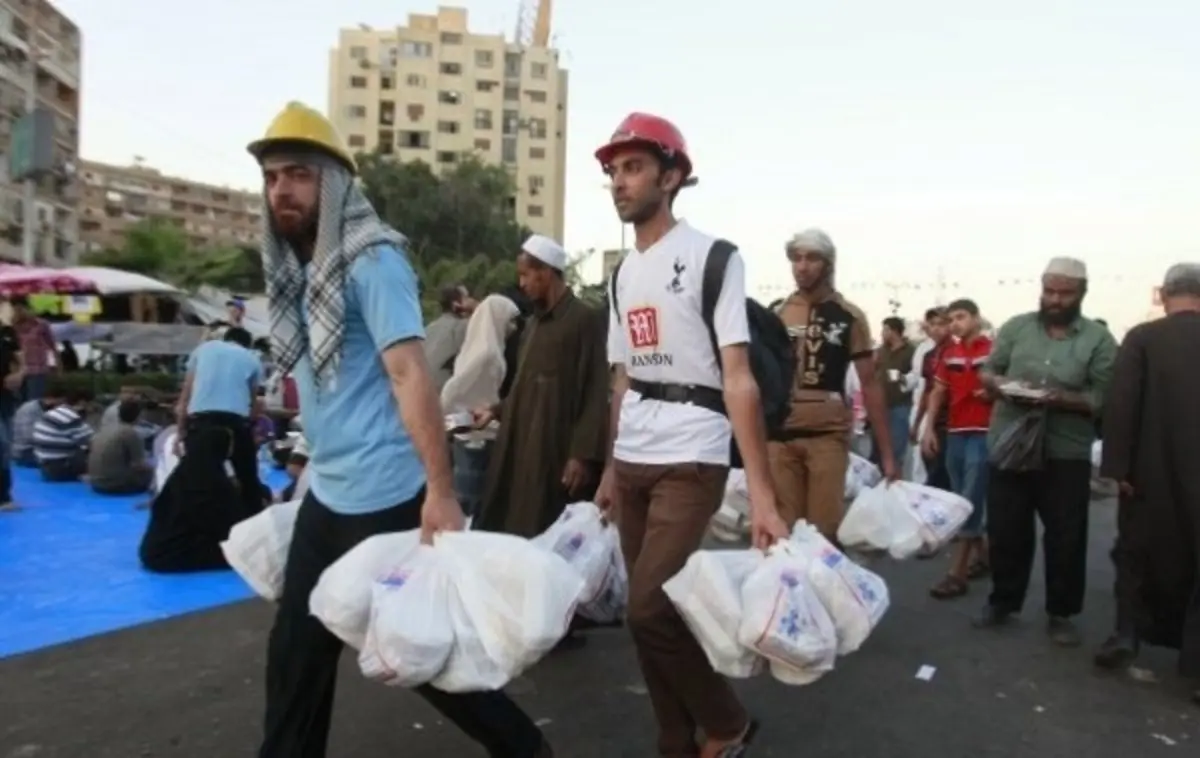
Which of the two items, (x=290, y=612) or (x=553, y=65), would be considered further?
(x=553, y=65)

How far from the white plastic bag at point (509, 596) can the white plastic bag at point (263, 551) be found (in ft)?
2.21

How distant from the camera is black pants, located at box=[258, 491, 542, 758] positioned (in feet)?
9.76

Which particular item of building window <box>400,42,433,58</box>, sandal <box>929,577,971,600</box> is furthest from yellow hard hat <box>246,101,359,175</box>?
building window <box>400,42,433,58</box>

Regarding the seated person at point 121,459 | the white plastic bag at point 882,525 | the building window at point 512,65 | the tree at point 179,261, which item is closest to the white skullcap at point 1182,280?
the white plastic bag at point 882,525

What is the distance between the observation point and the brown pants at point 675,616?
3.33 meters

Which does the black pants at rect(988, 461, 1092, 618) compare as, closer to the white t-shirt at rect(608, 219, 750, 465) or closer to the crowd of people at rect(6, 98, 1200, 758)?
the crowd of people at rect(6, 98, 1200, 758)

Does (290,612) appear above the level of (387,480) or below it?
below

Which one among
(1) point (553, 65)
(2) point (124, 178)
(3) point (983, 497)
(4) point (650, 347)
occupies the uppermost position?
(1) point (553, 65)

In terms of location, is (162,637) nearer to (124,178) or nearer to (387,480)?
(387,480)

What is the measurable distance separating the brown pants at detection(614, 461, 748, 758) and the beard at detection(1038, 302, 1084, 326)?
301cm

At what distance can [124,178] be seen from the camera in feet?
456

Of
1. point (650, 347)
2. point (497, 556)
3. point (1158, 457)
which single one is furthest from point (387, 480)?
point (1158, 457)

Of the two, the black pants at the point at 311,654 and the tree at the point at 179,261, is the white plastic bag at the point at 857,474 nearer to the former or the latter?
the black pants at the point at 311,654

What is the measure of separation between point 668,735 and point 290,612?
1.28 m
